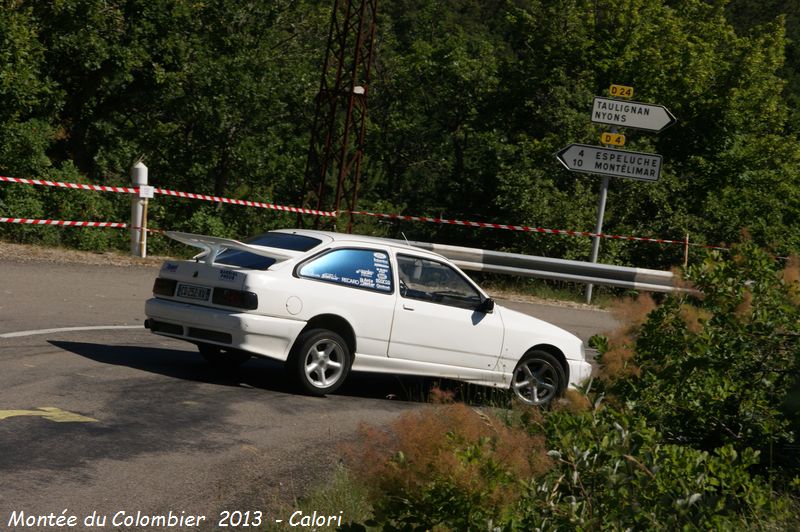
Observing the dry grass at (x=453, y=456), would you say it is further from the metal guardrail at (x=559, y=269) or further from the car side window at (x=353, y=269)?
the metal guardrail at (x=559, y=269)

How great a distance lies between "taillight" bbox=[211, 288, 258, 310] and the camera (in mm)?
9844

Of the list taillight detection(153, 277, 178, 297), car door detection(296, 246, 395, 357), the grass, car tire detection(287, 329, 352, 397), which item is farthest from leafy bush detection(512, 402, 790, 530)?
taillight detection(153, 277, 178, 297)

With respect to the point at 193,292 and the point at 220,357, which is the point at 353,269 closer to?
the point at 193,292

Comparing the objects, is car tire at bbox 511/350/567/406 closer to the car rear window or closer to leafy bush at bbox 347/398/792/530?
the car rear window

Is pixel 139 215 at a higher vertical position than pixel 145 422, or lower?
higher

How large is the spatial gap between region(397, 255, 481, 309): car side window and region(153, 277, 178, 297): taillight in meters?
2.21

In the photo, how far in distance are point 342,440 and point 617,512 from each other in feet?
14.5

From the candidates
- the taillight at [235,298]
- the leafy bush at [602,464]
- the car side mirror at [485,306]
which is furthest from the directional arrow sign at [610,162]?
the leafy bush at [602,464]

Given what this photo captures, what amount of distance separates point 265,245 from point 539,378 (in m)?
3.26

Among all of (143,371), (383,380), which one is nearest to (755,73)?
(383,380)

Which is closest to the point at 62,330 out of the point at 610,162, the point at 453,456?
the point at 453,456

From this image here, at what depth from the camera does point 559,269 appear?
2105cm

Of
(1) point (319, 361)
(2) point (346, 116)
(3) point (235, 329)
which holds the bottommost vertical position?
(1) point (319, 361)

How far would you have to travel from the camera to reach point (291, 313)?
9992 millimetres
